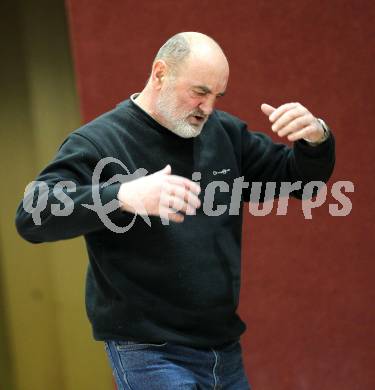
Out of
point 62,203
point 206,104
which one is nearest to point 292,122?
point 206,104

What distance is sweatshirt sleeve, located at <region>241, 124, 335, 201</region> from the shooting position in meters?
1.91

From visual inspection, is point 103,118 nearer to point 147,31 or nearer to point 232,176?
point 232,176

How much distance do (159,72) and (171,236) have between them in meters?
0.42

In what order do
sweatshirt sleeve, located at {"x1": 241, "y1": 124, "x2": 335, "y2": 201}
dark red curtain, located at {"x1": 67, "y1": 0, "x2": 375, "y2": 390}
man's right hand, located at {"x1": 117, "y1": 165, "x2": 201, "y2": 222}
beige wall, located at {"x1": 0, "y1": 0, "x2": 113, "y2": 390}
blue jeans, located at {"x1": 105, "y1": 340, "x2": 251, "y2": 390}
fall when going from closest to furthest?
1. man's right hand, located at {"x1": 117, "y1": 165, "x2": 201, "y2": 222}
2. blue jeans, located at {"x1": 105, "y1": 340, "x2": 251, "y2": 390}
3. sweatshirt sleeve, located at {"x1": 241, "y1": 124, "x2": 335, "y2": 201}
4. dark red curtain, located at {"x1": 67, "y1": 0, "x2": 375, "y2": 390}
5. beige wall, located at {"x1": 0, "y1": 0, "x2": 113, "y2": 390}

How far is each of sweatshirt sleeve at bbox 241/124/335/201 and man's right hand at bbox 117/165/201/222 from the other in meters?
0.56

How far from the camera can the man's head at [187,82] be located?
5.70 ft

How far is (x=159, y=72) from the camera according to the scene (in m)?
1.81

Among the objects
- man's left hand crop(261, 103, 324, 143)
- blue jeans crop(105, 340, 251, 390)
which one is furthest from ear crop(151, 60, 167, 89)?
blue jeans crop(105, 340, 251, 390)

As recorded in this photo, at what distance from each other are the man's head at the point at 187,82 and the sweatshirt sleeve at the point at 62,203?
281mm

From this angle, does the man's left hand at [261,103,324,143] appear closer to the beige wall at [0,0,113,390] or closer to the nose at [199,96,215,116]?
the nose at [199,96,215,116]

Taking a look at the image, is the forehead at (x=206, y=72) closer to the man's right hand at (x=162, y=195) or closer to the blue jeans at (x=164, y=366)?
the man's right hand at (x=162, y=195)

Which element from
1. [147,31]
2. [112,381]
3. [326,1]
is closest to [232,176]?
[147,31]

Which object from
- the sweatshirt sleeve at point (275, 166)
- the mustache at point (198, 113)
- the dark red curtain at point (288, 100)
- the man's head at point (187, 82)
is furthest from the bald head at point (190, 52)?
the dark red curtain at point (288, 100)

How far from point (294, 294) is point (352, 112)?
72cm
